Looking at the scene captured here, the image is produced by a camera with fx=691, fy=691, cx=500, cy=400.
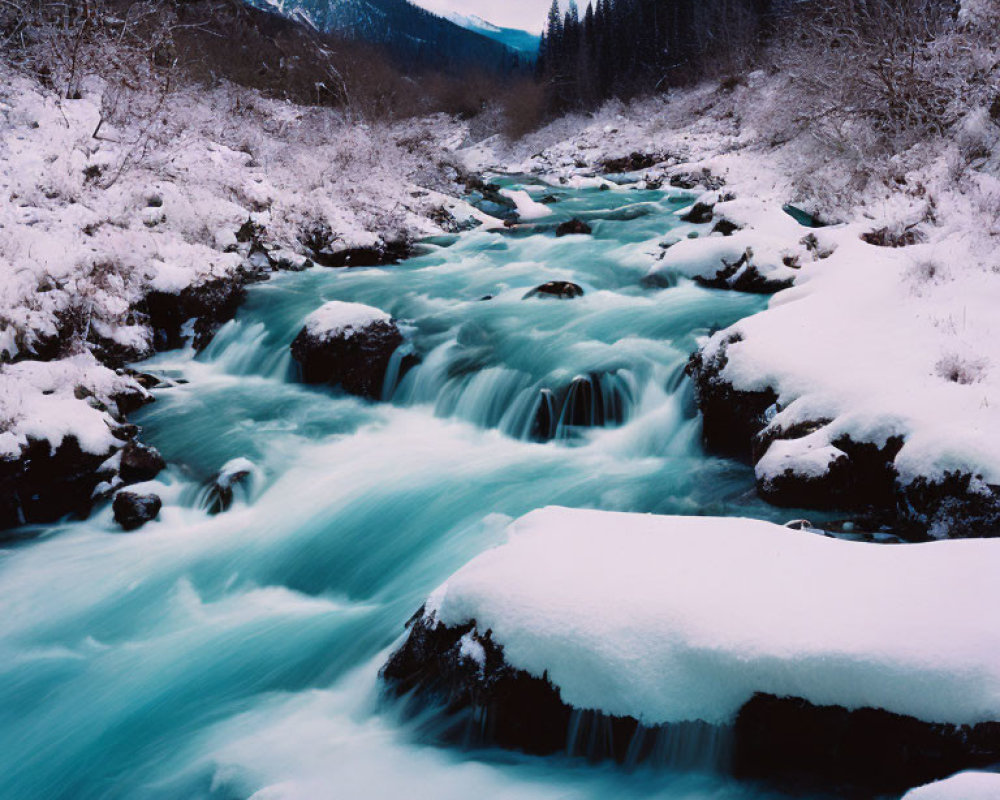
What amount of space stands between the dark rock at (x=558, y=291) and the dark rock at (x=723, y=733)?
25.6 ft

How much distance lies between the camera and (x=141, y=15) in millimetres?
12875

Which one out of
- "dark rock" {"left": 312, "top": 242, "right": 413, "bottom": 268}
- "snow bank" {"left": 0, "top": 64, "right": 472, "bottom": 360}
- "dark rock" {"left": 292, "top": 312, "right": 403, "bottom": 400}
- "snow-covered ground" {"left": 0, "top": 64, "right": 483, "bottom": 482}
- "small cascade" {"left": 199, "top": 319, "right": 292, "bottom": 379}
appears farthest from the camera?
"dark rock" {"left": 312, "top": 242, "right": 413, "bottom": 268}

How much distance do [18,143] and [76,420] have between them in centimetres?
667

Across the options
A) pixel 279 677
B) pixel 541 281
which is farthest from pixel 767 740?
pixel 541 281

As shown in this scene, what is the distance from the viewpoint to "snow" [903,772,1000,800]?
1.90 meters

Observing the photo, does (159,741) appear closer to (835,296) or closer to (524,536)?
(524,536)

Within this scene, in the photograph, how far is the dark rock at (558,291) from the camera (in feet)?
35.3

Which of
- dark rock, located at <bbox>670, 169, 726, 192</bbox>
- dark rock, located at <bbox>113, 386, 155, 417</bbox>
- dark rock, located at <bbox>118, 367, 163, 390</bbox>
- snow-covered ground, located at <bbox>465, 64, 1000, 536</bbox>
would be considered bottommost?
dark rock, located at <bbox>113, 386, 155, 417</bbox>

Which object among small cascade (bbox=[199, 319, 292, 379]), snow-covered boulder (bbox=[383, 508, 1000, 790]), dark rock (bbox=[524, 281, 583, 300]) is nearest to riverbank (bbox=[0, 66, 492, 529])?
small cascade (bbox=[199, 319, 292, 379])

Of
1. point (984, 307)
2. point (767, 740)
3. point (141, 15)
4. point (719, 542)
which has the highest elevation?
point (141, 15)

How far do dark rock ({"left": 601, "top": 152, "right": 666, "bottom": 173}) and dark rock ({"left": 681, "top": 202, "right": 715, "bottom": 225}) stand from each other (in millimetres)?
14259

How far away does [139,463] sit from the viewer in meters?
6.61

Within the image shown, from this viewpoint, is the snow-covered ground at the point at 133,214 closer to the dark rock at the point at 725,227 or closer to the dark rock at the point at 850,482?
the dark rock at the point at 850,482

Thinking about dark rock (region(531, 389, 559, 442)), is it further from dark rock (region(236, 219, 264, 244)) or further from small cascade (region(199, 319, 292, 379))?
dark rock (region(236, 219, 264, 244))
